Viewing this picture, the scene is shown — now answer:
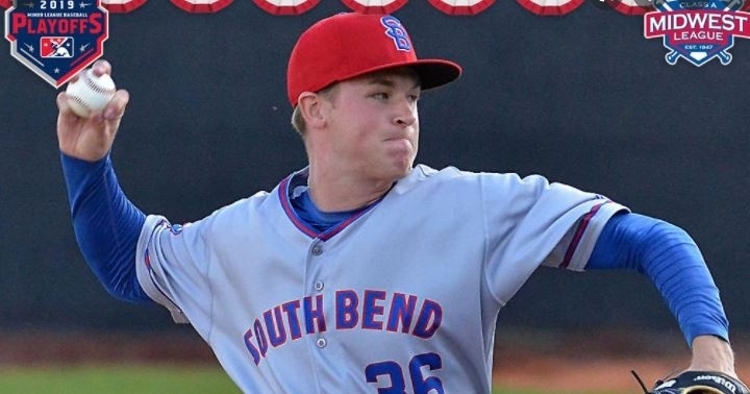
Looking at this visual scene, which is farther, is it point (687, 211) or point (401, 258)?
point (687, 211)

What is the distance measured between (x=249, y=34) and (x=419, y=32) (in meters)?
0.44

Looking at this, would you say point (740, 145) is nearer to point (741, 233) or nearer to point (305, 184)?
point (741, 233)

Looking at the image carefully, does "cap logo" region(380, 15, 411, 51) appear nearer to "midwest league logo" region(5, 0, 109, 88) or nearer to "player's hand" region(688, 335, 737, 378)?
"player's hand" region(688, 335, 737, 378)

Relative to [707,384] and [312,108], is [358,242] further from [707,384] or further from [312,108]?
[707,384]

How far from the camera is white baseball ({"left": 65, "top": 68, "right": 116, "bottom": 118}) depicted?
5.69 feet

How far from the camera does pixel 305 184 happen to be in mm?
1896

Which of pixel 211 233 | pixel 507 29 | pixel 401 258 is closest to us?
pixel 401 258

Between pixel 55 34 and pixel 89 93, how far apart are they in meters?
1.81

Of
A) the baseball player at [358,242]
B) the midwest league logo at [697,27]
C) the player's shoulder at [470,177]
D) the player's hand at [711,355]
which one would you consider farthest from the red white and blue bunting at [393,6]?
the player's hand at [711,355]

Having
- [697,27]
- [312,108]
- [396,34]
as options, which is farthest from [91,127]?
[697,27]

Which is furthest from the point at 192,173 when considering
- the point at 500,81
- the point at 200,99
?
the point at 500,81

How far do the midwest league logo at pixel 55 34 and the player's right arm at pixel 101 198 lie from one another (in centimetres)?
164

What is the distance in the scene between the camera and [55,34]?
11.4 ft

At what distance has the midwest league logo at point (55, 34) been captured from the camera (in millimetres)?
3449
